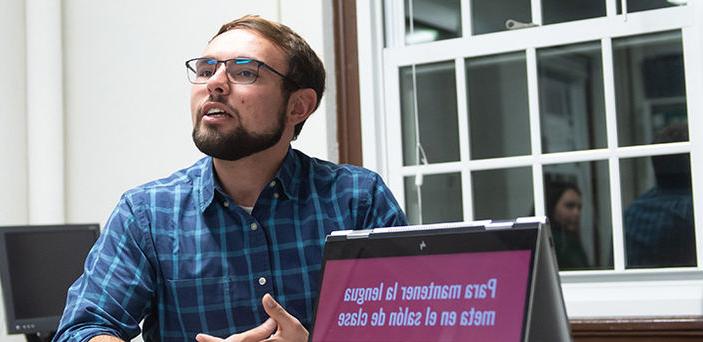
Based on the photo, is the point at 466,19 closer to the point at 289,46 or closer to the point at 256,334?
the point at 289,46

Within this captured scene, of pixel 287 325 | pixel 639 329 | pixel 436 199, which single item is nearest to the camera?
pixel 287 325

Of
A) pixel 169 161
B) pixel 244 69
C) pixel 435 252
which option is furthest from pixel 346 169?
pixel 169 161

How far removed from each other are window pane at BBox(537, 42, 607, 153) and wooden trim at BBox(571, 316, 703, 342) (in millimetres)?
496

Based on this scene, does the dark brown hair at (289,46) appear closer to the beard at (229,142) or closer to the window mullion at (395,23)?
the beard at (229,142)

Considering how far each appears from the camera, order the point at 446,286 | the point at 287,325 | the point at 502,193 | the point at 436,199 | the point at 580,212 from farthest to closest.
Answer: the point at 436,199 → the point at 502,193 → the point at 580,212 → the point at 287,325 → the point at 446,286

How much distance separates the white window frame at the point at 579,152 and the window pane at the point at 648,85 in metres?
0.03

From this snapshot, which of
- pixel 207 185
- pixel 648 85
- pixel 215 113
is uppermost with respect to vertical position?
pixel 648 85

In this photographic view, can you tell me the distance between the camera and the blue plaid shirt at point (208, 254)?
171cm

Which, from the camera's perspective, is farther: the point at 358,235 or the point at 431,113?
the point at 431,113

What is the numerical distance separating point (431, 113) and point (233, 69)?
129 centimetres

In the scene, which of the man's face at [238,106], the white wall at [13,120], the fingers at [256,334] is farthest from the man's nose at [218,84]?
the white wall at [13,120]

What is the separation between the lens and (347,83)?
3.02 m

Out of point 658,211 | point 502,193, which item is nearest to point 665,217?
point 658,211

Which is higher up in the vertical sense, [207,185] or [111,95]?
[111,95]
